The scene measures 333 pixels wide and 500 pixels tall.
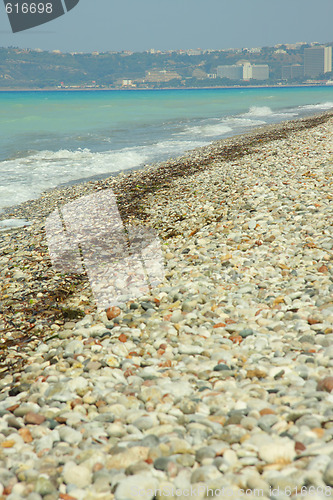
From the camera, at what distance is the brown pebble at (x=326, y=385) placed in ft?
11.7

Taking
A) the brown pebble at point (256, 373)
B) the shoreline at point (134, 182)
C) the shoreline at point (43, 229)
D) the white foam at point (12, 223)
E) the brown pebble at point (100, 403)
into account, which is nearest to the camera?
the brown pebble at point (100, 403)

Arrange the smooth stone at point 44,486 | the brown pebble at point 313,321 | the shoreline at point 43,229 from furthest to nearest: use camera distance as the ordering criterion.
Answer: the shoreline at point 43,229, the brown pebble at point 313,321, the smooth stone at point 44,486

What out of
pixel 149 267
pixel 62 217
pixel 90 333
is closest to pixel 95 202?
pixel 62 217

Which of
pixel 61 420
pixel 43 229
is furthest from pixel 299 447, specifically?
pixel 43 229

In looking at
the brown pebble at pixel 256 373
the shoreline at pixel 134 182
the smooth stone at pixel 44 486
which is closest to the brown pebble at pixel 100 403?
the smooth stone at pixel 44 486

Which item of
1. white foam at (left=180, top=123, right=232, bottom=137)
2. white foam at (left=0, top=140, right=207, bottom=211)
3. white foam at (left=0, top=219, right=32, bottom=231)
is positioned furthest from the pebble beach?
white foam at (left=180, top=123, right=232, bottom=137)

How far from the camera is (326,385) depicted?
11.8 feet

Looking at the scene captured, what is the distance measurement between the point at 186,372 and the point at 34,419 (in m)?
1.41

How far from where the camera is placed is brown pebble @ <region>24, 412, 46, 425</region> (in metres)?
3.64

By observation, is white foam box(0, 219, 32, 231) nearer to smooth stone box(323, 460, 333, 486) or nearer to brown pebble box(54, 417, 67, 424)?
brown pebble box(54, 417, 67, 424)

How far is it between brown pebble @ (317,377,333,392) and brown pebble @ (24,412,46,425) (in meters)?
2.30

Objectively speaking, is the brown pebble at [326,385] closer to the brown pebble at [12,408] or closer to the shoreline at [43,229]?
the brown pebble at [12,408]

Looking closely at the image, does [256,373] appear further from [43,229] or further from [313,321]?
[43,229]

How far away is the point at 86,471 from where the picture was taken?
2.98 metres
